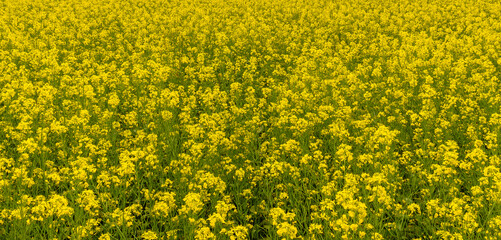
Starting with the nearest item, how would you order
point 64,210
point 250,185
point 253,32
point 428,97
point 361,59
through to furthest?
point 64,210 → point 250,185 → point 428,97 → point 361,59 → point 253,32

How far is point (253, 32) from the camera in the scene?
13812 mm

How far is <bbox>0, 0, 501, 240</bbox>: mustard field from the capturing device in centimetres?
507

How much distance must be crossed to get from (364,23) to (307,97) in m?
8.07

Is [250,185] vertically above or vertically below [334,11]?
below

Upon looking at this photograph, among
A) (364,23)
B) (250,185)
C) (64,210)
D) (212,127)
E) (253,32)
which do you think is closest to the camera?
(64,210)

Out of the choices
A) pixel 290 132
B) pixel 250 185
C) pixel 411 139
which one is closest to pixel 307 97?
pixel 290 132

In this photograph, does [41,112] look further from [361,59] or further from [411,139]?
[361,59]

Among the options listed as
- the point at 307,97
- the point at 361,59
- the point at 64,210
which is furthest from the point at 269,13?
the point at 64,210

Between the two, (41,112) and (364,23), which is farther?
(364,23)

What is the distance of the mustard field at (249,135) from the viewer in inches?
200

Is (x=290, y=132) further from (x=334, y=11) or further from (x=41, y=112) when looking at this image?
(x=334, y=11)

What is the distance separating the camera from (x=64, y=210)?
4504mm

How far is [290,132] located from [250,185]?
4.56ft

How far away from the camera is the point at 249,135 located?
7277mm
